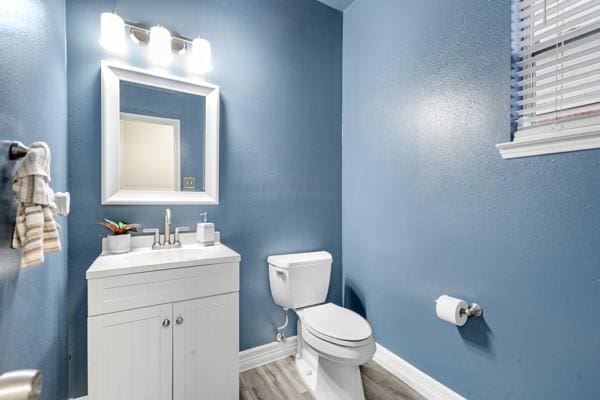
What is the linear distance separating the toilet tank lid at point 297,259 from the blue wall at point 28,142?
1.10m

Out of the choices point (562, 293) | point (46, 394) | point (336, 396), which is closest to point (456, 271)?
point (562, 293)

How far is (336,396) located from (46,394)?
1283 mm

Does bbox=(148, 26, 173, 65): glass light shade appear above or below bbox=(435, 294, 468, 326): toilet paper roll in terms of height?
above

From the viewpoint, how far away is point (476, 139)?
4.34 feet

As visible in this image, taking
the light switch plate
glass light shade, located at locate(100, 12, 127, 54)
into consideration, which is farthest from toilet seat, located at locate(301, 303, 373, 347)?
glass light shade, located at locate(100, 12, 127, 54)

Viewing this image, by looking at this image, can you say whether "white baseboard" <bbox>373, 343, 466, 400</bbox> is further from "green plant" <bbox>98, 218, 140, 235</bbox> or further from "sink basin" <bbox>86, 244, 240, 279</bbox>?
"green plant" <bbox>98, 218, 140, 235</bbox>

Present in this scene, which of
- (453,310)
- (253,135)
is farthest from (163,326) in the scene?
(453,310)

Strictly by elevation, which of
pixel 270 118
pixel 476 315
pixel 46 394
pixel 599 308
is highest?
pixel 270 118

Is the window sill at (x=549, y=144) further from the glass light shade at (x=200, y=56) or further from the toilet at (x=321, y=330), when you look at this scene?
the glass light shade at (x=200, y=56)

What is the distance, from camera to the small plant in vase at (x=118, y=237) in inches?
54.9

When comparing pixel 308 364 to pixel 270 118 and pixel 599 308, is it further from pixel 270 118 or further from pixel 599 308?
pixel 270 118

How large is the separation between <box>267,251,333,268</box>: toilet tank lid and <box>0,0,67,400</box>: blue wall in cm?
110

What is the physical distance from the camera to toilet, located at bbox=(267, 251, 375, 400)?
1336mm

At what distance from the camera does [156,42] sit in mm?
1507
